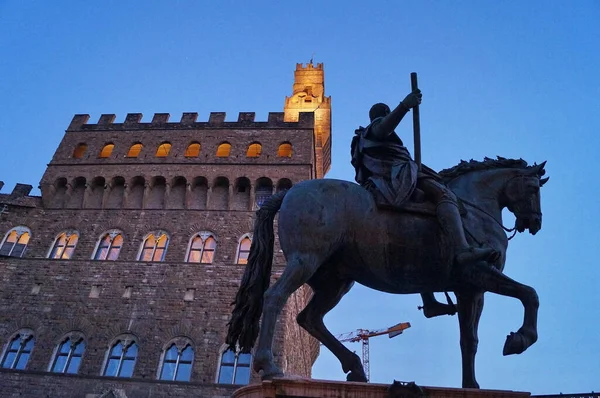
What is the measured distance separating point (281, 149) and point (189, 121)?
19.4 feet

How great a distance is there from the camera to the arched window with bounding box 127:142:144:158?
2613 cm

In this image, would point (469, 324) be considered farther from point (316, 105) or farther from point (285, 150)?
point (316, 105)

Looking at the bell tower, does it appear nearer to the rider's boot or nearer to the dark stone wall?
the dark stone wall

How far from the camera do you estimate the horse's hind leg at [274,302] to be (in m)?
3.79

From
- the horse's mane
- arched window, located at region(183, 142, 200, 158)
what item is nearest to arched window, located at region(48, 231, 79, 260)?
arched window, located at region(183, 142, 200, 158)

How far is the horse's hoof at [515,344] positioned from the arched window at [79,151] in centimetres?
2655

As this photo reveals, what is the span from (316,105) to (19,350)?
2380 centimetres

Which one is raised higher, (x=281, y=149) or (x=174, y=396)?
(x=281, y=149)

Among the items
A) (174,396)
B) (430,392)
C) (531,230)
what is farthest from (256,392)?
(174,396)

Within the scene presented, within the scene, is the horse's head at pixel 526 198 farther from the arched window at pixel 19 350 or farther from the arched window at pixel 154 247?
the arched window at pixel 19 350

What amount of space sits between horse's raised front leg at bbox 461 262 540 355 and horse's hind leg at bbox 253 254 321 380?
1325 millimetres


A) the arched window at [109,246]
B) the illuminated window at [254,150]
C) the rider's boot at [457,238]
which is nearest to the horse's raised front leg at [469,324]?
the rider's boot at [457,238]

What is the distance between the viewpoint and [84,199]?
24297 mm

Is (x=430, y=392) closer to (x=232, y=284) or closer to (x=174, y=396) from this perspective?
(x=174, y=396)
